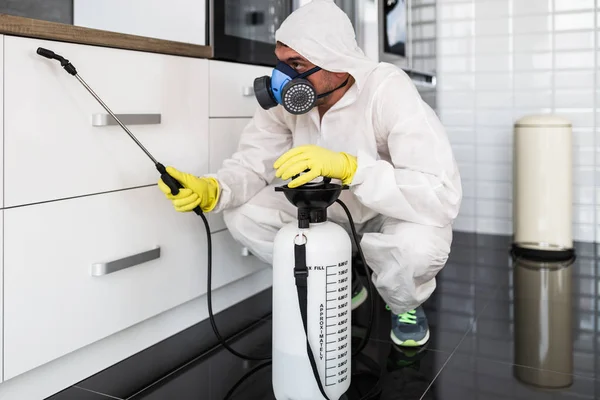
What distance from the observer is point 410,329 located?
1.65 meters

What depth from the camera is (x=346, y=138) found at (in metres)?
1.53

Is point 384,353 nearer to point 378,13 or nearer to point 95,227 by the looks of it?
point 95,227

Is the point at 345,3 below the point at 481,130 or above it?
above

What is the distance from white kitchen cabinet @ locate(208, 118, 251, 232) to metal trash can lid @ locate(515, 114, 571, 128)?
1348 millimetres

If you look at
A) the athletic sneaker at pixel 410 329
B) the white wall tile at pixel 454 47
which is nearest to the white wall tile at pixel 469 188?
the white wall tile at pixel 454 47

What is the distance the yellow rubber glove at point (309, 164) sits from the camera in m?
1.26

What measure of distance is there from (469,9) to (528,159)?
2.74 feet

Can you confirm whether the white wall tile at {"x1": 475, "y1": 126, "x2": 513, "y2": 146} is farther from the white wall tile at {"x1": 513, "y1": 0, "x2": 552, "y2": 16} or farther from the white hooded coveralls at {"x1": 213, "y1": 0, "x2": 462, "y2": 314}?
the white hooded coveralls at {"x1": 213, "y1": 0, "x2": 462, "y2": 314}

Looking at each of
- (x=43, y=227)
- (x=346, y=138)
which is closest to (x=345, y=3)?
(x=346, y=138)

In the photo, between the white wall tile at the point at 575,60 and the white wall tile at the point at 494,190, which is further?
the white wall tile at the point at 494,190

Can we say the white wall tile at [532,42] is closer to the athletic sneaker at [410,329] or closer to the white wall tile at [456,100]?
the white wall tile at [456,100]

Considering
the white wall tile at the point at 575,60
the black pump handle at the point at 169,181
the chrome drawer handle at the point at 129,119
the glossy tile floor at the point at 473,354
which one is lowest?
the glossy tile floor at the point at 473,354

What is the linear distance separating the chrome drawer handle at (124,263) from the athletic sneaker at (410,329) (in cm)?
65

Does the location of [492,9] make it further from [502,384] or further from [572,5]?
[502,384]
